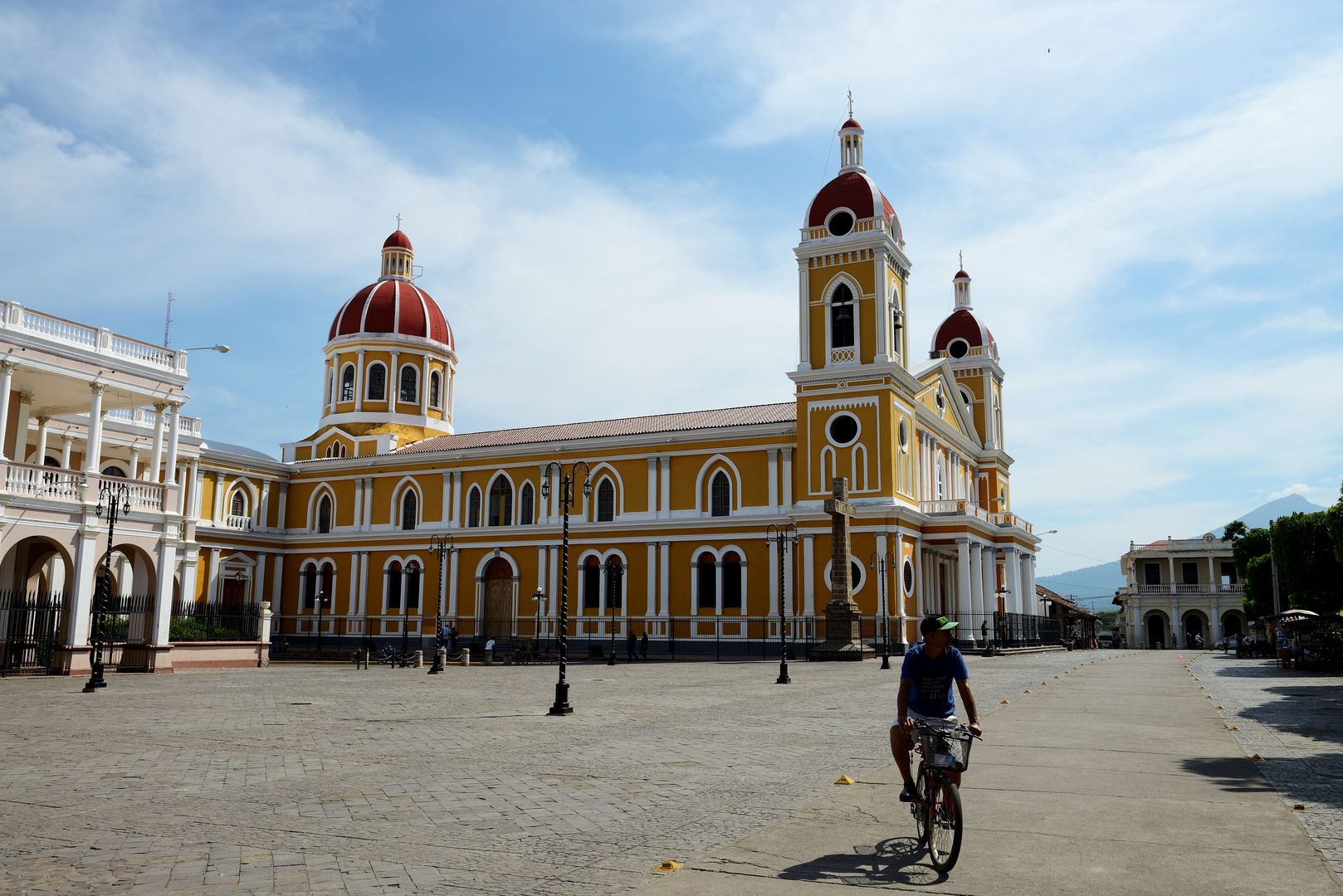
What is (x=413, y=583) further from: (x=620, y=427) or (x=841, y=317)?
(x=841, y=317)

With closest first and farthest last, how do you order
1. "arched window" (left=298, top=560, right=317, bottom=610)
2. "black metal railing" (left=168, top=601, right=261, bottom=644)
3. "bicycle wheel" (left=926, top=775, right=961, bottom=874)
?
"bicycle wheel" (left=926, top=775, right=961, bottom=874) < "black metal railing" (left=168, top=601, right=261, bottom=644) < "arched window" (left=298, top=560, right=317, bottom=610)

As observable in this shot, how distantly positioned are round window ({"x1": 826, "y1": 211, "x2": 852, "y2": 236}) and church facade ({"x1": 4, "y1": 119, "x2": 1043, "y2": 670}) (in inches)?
3.4

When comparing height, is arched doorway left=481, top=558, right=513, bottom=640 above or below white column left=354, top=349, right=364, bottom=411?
below

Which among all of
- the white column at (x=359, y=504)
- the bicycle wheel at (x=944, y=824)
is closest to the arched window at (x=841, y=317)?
the white column at (x=359, y=504)

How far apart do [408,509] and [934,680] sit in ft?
151

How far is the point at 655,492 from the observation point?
44.1 meters

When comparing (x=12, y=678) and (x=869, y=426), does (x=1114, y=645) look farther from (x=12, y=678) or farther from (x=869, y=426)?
(x=12, y=678)

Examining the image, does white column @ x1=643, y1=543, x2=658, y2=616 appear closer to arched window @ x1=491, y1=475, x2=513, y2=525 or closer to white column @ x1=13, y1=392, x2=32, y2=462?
arched window @ x1=491, y1=475, x2=513, y2=525

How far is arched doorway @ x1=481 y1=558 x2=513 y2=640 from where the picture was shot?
153 ft

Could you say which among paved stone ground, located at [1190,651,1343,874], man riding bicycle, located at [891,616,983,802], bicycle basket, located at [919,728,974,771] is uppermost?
man riding bicycle, located at [891,616,983,802]

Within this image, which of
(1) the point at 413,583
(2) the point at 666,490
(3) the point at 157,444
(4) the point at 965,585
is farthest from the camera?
(1) the point at 413,583

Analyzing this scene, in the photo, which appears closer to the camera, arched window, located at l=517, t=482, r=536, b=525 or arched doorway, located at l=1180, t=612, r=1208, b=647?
arched window, located at l=517, t=482, r=536, b=525

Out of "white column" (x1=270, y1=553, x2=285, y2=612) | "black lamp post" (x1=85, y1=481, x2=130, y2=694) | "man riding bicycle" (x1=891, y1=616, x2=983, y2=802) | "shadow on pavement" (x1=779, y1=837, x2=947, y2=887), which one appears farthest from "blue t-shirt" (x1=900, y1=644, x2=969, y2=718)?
"white column" (x1=270, y1=553, x2=285, y2=612)

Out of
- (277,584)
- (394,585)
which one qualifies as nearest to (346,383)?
(277,584)
